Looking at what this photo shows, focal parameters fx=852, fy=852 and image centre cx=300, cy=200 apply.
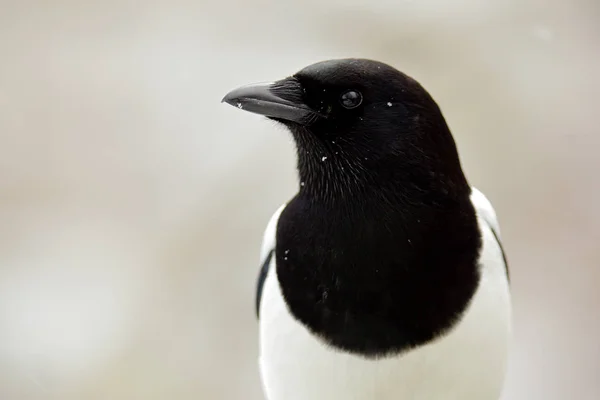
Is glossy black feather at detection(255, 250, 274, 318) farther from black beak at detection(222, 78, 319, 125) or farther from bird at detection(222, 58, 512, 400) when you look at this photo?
black beak at detection(222, 78, 319, 125)

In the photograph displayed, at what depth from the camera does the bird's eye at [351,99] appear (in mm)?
1044

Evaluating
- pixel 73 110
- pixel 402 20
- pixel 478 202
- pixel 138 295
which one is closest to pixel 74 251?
pixel 138 295

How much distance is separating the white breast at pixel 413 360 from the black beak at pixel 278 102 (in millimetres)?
247

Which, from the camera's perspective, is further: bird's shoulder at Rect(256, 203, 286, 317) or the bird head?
bird's shoulder at Rect(256, 203, 286, 317)

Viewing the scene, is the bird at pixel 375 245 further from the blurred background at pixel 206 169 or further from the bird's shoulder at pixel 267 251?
the blurred background at pixel 206 169

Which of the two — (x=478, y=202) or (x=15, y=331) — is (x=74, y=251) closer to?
(x=15, y=331)

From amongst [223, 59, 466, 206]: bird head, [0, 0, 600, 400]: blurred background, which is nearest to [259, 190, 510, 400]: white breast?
[223, 59, 466, 206]: bird head

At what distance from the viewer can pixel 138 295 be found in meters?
2.52

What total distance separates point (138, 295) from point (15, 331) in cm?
37

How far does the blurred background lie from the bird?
45.4 inches

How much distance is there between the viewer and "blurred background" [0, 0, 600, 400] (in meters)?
2.35

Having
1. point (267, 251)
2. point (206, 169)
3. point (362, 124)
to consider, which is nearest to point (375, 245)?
point (362, 124)

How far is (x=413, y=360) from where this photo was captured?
111 cm

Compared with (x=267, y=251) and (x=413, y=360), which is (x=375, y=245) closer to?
(x=413, y=360)
